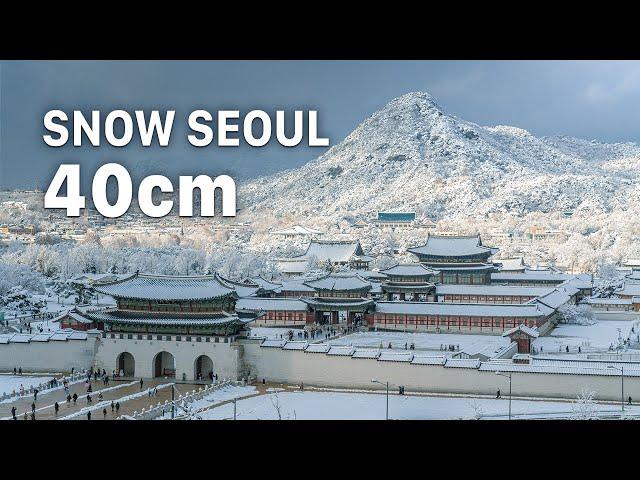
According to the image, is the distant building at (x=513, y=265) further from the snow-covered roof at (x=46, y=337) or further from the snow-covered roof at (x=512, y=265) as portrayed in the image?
the snow-covered roof at (x=46, y=337)

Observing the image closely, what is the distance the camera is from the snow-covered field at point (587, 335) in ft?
60.8

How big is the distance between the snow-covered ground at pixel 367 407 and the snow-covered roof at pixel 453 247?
1693cm

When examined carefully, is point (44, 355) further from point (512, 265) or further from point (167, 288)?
point (512, 265)

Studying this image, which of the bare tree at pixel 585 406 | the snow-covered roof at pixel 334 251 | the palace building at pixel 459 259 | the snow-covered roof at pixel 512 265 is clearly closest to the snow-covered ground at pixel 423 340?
the bare tree at pixel 585 406

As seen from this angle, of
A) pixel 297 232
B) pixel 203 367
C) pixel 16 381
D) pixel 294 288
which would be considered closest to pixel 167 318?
pixel 203 367

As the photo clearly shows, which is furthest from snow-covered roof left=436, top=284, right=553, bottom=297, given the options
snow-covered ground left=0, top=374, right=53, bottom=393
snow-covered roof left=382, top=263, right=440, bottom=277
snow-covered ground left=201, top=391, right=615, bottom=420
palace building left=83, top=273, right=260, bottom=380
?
snow-covered ground left=0, top=374, right=53, bottom=393

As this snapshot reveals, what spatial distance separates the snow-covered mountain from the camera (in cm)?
6250

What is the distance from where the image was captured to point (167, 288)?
15.3 m

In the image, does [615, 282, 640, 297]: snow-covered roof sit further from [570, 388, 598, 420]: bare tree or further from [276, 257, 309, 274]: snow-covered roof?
[570, 388, 598, 420]: bare tree

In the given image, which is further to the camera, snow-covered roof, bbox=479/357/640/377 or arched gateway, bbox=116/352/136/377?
arched gateway, bbox=116/352/136/377

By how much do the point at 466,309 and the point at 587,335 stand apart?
122 inches

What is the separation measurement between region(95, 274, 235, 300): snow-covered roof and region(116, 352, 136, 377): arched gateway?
1.17 metres
